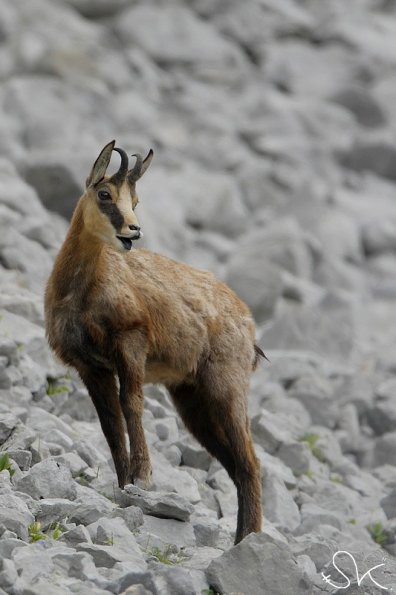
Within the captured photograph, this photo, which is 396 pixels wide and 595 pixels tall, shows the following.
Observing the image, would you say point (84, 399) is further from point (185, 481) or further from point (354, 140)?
point (354, 140)

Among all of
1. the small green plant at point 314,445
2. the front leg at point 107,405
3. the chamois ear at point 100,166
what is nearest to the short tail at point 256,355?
the front leg at point 107,405

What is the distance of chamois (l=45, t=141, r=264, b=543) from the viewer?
11.0m

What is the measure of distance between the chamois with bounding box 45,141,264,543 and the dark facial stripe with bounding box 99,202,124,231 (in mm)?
12

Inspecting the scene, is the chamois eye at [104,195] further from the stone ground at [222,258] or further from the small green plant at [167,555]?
the small green plant at [167,555]

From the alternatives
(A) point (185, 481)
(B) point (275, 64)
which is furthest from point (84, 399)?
(B) point (275, 64)

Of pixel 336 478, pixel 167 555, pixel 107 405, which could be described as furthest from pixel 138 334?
pixel 336 478

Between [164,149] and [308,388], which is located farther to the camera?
[164,149]

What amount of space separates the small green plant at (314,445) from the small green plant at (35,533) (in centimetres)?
659

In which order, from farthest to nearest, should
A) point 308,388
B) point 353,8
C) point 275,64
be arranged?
point 353,8 < point 275,64 < point 308,388

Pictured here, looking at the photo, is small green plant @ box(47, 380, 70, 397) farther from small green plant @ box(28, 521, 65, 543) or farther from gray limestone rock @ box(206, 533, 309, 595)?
gray limestone rock @ box(206, 533, 309, 595)

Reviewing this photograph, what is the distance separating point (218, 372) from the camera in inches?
469

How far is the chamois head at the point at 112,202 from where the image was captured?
10953mm

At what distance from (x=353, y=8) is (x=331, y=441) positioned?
2878 cm

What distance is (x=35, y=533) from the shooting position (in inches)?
356
